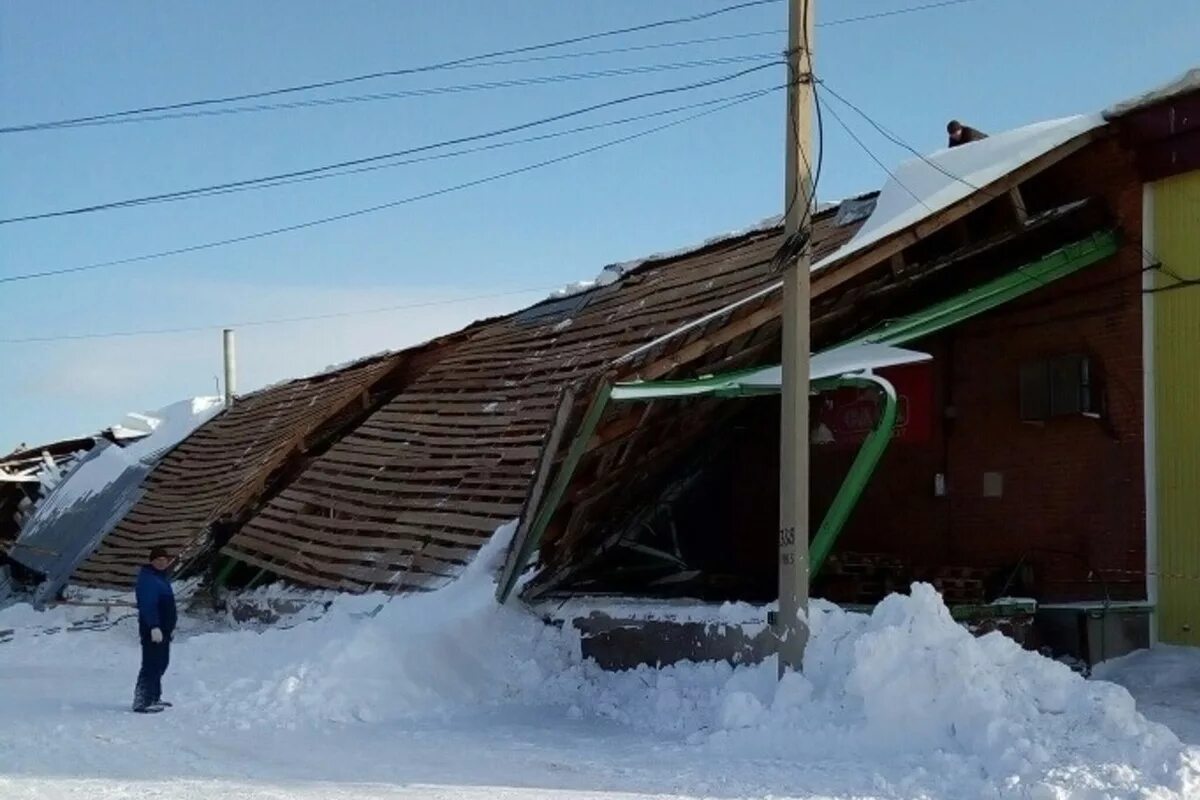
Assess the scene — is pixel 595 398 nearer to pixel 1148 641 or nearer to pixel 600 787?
pixel 600 787

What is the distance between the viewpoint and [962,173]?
13383 millimetres

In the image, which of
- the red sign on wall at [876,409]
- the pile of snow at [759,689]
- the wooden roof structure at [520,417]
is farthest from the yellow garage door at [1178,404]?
the pile of snow at [759,689]

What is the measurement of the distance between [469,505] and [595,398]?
12.6 feet

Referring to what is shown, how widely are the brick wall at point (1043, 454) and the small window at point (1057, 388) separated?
17cm

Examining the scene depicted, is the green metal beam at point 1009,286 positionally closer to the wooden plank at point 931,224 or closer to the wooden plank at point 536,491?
the wooden plank at point 931,224

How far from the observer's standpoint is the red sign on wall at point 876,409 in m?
14.0

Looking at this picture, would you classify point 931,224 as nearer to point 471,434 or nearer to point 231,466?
point 471,434

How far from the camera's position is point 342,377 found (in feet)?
79.9

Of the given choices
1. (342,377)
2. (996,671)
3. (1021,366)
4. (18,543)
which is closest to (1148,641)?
(1021,366)

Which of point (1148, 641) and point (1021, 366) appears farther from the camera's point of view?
point (1021, 366)

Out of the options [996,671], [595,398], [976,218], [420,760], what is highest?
[976,218]

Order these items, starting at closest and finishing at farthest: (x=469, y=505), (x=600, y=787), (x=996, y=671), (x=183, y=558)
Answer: (x=600, y=787), (x=996, y=671), (x=469, y=505), (x=183, y=558)

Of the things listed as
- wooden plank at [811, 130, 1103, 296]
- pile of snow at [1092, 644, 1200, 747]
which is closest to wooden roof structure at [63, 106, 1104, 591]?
wooden plank at [811, 130, 1103, 296]

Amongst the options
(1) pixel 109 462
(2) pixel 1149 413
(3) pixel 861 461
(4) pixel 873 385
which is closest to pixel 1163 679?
(2) pixel 1149 413
